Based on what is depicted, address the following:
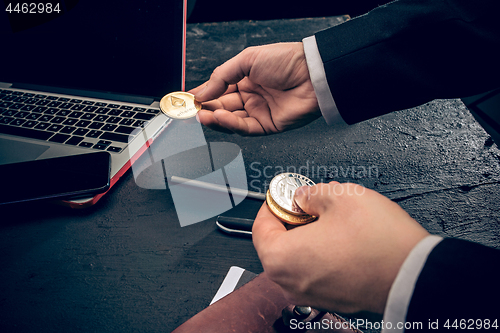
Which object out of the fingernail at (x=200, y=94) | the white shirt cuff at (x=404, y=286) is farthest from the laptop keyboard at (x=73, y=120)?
the white shirt cuff at (x=404, y=286)

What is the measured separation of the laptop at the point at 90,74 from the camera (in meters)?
0.77

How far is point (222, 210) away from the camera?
0.68 m

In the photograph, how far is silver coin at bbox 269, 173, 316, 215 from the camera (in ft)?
1.71

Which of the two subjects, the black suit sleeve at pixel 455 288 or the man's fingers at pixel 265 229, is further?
the man's fingers at pixel 265 229

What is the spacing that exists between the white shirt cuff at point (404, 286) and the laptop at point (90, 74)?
0.65 meters

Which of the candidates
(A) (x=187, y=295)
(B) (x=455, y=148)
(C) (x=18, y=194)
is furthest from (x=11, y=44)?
(B) (x=455, y=148)

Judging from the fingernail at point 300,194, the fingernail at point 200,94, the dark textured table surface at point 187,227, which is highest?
the fingernail at point 200,94

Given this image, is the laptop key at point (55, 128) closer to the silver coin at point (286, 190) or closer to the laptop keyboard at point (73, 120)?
the laptop keyboard at point (73, 120)

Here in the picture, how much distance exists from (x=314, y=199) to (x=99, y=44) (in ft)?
2.68

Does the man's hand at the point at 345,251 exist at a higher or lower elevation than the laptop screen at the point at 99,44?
lower

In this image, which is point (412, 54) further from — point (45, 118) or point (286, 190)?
point (45, 118)

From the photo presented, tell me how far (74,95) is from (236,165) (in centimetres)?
63

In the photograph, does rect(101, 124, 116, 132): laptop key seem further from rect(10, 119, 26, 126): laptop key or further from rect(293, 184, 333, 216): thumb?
rect(293, 184, 333, 216): thumb
